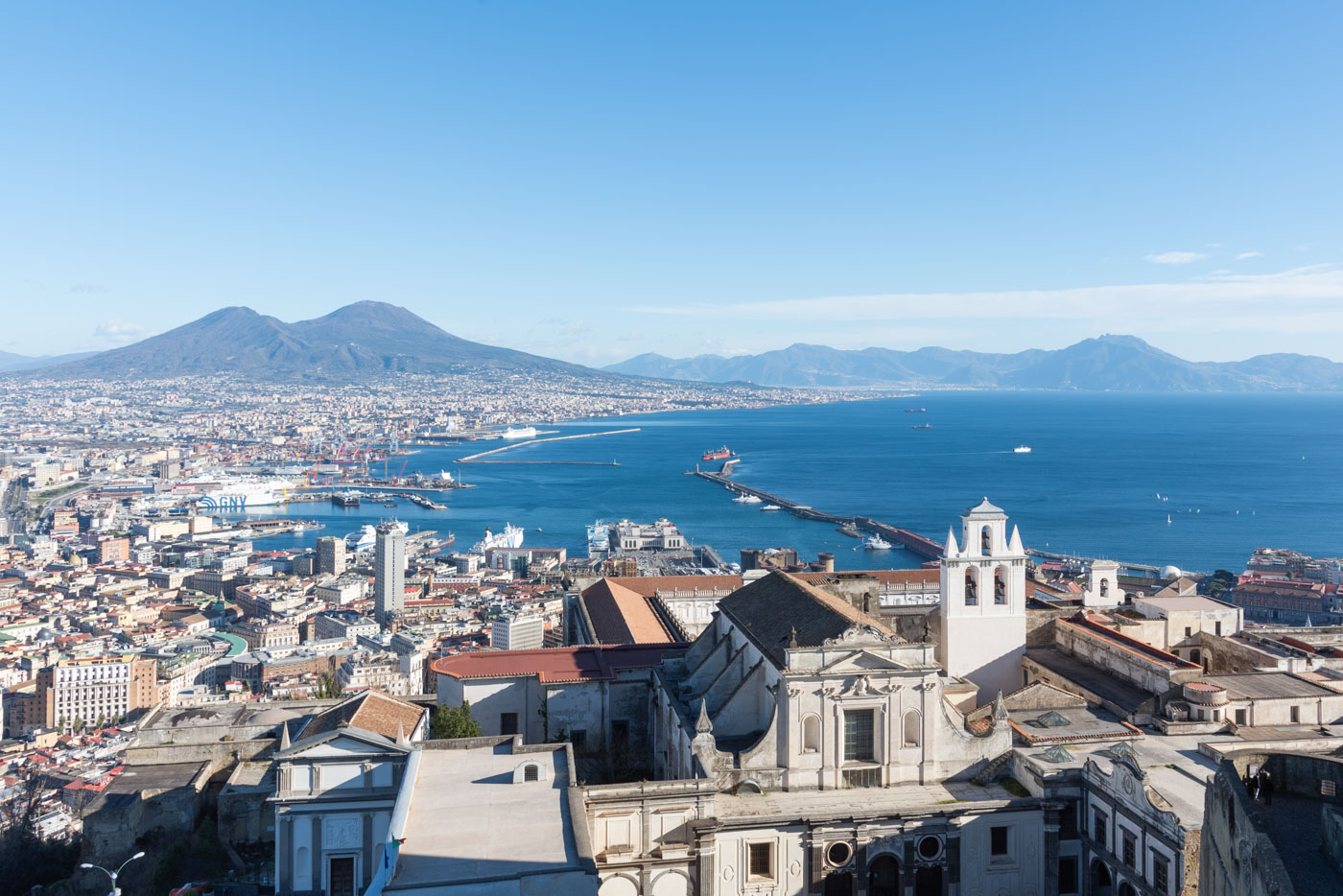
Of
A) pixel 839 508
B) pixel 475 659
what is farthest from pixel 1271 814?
pixel 839 508

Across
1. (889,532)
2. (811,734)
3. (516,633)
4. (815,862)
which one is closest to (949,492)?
(889,532)

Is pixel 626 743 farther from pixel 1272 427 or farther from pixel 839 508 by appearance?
pixel 1272 427

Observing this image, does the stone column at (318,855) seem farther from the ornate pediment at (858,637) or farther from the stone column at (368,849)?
the ornate pediment at (858,637)

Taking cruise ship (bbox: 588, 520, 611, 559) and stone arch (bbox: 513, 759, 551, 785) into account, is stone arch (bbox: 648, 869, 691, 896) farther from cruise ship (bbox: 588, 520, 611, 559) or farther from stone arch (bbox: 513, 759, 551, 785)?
cruise ship (bbox: 588, 520, 611, 559)

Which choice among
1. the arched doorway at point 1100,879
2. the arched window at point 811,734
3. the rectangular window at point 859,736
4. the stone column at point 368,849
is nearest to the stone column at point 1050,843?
the arched doorway at point 1100,879

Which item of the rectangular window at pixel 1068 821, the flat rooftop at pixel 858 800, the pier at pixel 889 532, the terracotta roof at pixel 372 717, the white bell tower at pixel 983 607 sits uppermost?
the white bell tower at pixel 983 607
